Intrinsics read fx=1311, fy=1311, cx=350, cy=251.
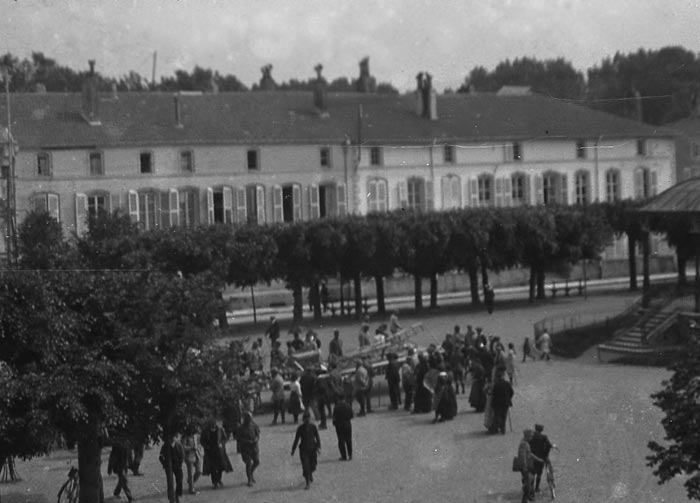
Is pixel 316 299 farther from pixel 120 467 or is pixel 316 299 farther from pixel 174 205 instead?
pixel 120 467

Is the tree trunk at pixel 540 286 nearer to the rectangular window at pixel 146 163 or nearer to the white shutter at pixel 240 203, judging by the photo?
the white shutter at pixel 240 203

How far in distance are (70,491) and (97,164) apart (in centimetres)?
3133

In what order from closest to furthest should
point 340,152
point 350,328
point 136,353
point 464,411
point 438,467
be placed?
point 136,353 < point 438,467 < point 464,411 < point 350,328 < point 340,152

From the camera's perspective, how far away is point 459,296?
48781 mm

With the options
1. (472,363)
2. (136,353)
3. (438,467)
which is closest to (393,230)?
(472,363)

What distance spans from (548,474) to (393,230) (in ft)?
81.6

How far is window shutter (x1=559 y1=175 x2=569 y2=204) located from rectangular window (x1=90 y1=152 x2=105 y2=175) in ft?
62.1

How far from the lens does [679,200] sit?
3359 cm

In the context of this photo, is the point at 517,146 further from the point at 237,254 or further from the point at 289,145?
the point at 237,254

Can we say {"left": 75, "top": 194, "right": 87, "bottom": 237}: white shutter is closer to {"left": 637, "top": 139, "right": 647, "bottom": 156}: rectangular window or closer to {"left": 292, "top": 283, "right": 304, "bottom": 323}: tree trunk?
{"left": 292, "top": 283, "right": 304, "bottom": 323}: tree trunk

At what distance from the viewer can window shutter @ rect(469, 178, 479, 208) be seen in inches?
2115

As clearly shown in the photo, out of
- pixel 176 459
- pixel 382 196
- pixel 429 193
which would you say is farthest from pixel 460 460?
pixel 429 193

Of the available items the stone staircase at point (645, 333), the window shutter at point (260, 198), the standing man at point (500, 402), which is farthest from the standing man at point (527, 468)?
the window shutter at point (260, 198)

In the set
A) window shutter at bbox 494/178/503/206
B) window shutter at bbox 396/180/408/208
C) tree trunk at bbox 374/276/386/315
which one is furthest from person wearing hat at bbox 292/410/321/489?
window shutter at bbox 494/178/503/206
